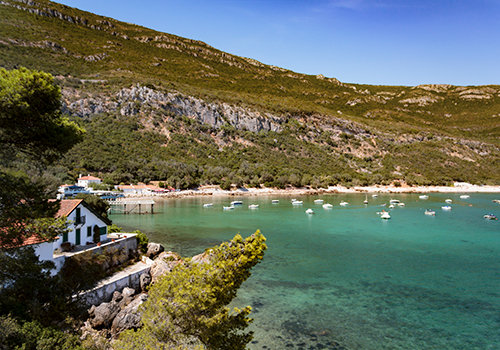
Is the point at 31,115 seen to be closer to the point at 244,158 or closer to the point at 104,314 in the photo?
the point at 104,314

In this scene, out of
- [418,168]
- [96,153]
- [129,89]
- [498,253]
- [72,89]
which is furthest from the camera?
[418,168]

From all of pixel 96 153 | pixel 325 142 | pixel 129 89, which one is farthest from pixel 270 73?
pixel 96 153

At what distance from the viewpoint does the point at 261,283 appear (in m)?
18.9

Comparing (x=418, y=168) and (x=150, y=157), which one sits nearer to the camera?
(x=150, y=157)

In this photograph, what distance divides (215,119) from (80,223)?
92.0m

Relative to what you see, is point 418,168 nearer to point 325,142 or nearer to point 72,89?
point 325,142

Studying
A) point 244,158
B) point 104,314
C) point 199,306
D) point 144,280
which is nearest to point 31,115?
point 199,306

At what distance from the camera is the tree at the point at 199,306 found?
6.86 m

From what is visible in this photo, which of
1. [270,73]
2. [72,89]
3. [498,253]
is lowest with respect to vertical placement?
[498,253]

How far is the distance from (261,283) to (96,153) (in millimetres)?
64165

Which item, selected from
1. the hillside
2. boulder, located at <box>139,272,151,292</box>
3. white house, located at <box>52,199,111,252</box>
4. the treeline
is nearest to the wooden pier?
the treeline

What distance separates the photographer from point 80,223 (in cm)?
1719

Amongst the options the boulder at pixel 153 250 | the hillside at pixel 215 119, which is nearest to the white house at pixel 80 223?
the boulder at pixel 153 250

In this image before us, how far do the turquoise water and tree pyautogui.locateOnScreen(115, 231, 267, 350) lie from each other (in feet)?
20.1
